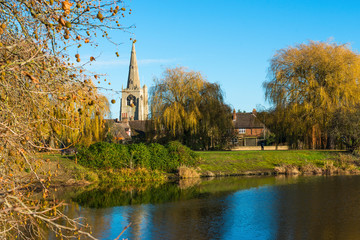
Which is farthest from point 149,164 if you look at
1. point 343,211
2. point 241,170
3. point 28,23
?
point 28,23

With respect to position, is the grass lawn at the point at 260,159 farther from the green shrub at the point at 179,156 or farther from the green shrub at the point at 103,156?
the green shrub at the point at 103,156

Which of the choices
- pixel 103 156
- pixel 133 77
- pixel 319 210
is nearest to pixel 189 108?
pixel 103 156

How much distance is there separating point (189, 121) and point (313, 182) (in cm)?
1604

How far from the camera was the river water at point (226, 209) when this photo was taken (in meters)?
16.0

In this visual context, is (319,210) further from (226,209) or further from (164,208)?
(164,208)

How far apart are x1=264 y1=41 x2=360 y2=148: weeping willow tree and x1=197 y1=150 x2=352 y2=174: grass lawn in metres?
2.71

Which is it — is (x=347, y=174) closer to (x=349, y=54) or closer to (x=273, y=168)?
(x=273, y=168)

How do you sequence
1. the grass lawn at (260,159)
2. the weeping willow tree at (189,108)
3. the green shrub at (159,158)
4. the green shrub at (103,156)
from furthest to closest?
the weeping willow tree at (189,108) < the grass lawn at (260,159) < the green shrub at (159,158) < the green shrub at (103,156)

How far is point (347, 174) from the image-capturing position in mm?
33812

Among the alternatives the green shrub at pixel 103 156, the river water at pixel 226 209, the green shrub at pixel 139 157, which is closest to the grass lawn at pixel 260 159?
the green shrub at pixel 139 157

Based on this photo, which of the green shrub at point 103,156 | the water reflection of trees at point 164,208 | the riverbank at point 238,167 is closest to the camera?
the water reflection of trees at point 164,208

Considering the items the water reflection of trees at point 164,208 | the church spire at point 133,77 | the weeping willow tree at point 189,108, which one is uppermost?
the church spire at point 133,77

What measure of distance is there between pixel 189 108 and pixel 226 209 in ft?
77.5

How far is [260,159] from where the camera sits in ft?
127
